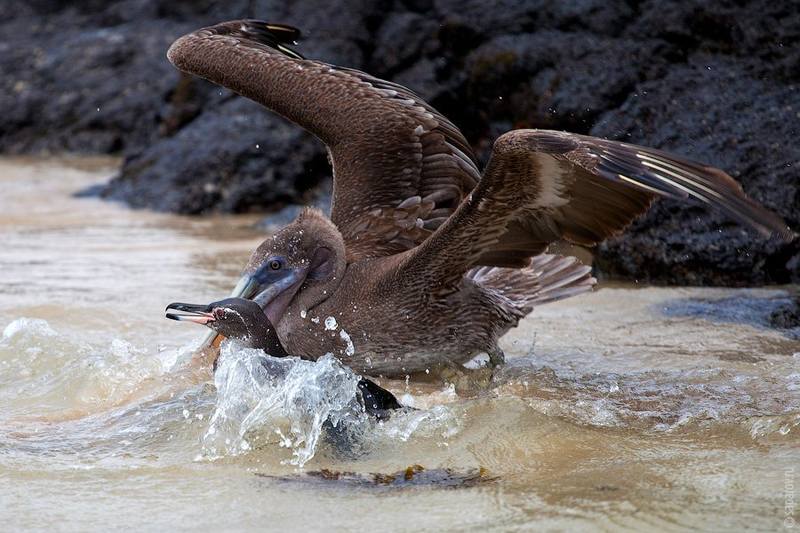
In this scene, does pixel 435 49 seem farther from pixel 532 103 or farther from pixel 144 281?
pixel 144 281

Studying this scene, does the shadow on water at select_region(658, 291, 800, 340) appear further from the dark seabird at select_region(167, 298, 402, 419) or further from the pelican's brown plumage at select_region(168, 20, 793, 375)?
the dark seabird at select_region(167, 298, 402, 419)

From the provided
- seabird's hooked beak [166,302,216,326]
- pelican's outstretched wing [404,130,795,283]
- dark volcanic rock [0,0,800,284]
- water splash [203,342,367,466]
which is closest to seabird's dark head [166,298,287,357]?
seabird's hooked beak [166,302,216,326]

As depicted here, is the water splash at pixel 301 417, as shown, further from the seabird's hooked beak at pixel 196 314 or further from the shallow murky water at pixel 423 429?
the seabird's hooked beak at pixel 196 314

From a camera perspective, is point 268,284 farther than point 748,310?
No

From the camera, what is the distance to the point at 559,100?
7.11m

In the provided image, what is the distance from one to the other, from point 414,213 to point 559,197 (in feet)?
3.88

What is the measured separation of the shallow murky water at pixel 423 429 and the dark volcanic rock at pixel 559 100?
0.44m

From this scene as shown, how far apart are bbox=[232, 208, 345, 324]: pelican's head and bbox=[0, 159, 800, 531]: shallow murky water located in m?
0.38

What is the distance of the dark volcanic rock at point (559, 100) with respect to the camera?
20.6 ft

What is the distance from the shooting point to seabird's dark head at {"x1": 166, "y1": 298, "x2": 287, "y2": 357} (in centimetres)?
432

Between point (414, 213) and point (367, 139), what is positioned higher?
point (367, 139)

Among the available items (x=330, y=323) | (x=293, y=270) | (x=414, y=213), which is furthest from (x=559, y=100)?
(x=330, y=323)

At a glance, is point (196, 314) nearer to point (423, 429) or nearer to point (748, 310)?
point (423, 429)

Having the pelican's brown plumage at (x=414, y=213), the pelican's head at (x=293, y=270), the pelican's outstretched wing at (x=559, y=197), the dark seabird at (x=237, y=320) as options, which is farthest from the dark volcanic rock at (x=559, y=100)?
the dark seabird at (x=237, y=320)
